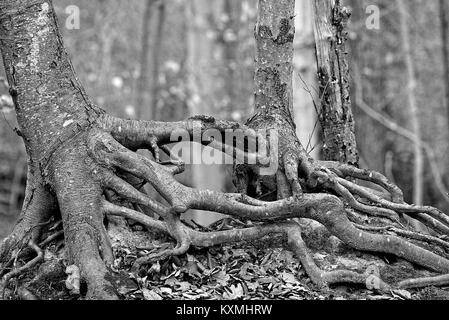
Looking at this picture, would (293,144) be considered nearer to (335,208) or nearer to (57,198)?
(335,208)

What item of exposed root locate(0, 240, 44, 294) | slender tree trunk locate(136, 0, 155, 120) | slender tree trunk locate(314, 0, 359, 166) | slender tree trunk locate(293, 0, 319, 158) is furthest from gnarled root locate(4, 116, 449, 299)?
slender tree trunk locate(136, 0, 155, 120)

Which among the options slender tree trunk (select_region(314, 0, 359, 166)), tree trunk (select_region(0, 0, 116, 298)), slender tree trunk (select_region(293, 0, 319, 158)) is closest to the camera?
tree trunk (select_region(0, 0, 116, 298))

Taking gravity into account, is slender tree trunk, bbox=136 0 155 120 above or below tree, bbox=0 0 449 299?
above

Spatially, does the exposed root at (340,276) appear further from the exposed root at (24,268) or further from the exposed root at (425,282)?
the exposed root at (24,268)

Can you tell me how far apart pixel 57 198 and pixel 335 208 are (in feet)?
7.46

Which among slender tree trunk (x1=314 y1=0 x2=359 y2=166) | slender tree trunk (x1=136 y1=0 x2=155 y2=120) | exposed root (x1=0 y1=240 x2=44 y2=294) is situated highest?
slender tree trunk (x1=136 y1=0 x2=155 y2=120)

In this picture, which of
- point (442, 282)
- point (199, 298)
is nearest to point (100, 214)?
point (199, 298)

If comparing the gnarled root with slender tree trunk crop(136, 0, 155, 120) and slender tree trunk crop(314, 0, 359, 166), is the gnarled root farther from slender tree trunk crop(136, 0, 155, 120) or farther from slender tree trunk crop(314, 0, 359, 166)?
slender tree trunk crop(136, 0, 155, 120)

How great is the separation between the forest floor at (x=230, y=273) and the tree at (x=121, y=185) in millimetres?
100

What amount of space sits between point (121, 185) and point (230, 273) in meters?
1.14

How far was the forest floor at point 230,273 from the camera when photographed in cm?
573

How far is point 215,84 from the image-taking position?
16.7 meters

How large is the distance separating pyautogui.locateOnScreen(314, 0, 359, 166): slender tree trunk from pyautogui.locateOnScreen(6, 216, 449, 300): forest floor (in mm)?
1417

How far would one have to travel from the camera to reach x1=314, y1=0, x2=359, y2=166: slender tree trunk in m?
7.40
